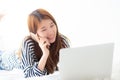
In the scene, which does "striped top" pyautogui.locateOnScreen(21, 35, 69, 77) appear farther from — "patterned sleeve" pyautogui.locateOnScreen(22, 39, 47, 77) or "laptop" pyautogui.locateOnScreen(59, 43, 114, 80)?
"laptop" pyautogui.locateOnScreen(59, 43, 114, 80)

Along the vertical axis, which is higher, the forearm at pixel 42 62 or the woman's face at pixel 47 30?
the woman's face at pixel 47 30

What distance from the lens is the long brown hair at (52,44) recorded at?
1449 millimetres

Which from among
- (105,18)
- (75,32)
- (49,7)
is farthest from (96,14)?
(49,7)

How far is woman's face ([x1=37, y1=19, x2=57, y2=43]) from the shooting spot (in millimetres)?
1471

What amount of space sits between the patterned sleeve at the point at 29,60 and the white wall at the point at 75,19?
0.06 metres

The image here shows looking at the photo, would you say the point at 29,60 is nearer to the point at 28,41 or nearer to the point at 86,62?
the point at 28,41

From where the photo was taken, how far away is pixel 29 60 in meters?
1.48

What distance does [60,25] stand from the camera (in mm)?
1508

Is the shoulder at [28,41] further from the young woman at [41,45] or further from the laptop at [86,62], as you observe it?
the laptop at [86,62]

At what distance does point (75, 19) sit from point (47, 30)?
0.19 metres

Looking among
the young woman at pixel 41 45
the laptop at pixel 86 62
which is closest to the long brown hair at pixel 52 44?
the young woman at pixel 41 45

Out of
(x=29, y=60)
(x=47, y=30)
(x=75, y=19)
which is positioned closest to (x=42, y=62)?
(x=29, y=60)

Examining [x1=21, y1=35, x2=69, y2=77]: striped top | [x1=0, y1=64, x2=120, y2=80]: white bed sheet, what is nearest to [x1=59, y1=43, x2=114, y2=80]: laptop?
[x1=0, y1=64, x2=120, y2=80]: white bed sheet

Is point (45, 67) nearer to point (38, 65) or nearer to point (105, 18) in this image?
point (38, 65)
